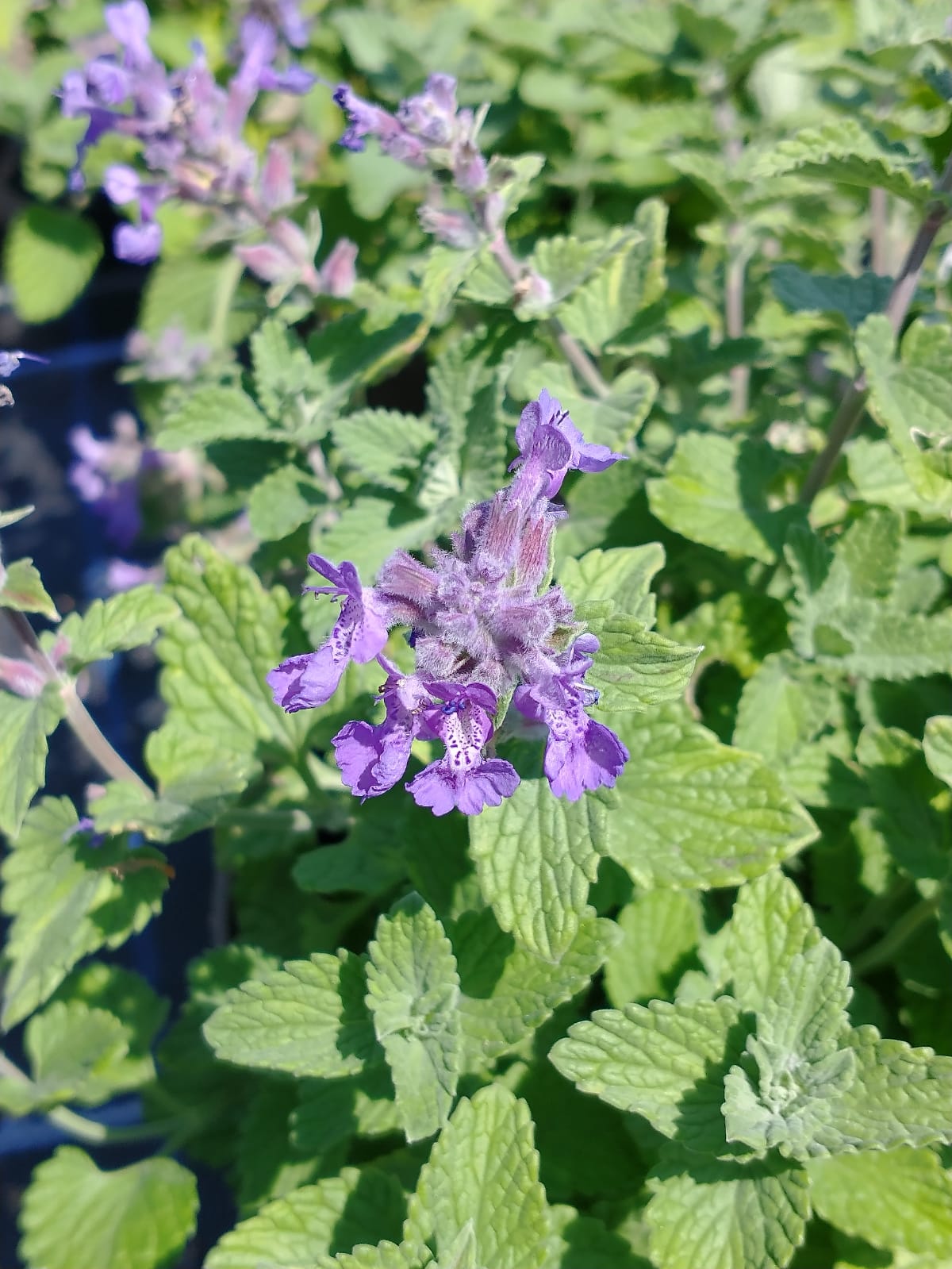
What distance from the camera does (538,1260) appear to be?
1212mm

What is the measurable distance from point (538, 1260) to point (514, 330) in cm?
131

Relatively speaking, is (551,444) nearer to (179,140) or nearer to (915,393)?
(915,393)

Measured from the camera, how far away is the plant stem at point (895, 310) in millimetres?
1445

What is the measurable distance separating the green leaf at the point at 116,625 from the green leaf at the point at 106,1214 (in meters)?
0.93

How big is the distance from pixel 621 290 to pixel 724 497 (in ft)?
1.42

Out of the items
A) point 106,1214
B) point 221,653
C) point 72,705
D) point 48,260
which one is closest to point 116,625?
point 72,705

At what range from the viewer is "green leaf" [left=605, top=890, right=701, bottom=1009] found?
1572 millimetres

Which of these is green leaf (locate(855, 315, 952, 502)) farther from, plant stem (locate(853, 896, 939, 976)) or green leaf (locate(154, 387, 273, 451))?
green leaf (locate(154, 387, 273, 451))

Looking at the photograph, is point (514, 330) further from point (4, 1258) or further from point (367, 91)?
point (4, 1258)

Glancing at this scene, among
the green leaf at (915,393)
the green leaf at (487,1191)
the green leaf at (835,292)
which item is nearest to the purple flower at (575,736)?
the green leaf at (487,1191)

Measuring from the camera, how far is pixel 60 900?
60.5 inches

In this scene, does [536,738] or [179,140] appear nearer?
[536,738]

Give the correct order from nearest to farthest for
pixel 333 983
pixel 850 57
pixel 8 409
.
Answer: pixel 333 983
pixel 850 57
pixel 8 409

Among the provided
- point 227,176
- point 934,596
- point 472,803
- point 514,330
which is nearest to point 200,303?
point 227,176
